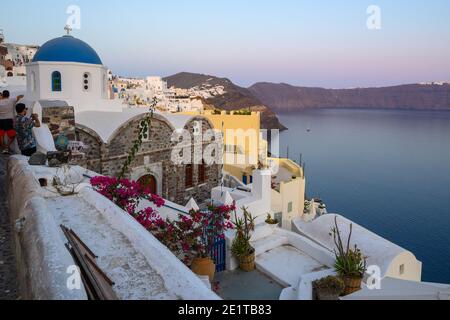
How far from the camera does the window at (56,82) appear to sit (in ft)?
37.0

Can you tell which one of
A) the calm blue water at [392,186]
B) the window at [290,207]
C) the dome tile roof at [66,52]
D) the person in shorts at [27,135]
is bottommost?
the calm blue water at [392,186]

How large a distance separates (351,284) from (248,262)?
1797 mm

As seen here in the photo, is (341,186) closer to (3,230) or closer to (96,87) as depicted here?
(96,87)

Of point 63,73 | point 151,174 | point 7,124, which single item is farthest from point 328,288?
point 63,73

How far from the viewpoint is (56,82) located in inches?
445

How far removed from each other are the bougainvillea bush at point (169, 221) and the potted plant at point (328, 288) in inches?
66.4

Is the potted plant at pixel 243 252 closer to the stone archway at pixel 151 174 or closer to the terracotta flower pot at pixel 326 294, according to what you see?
the terracotta flower pot at pixel 326 294

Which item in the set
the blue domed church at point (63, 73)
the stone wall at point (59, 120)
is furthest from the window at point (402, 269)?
the blue domed church at point (63, 73)

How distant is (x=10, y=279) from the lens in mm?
2584

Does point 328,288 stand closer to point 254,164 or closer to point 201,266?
point 201,266

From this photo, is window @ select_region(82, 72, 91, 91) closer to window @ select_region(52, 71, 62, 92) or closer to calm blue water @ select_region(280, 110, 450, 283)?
window @ select_region(52, 71, 62, 92)

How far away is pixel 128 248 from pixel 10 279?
0.86 meters

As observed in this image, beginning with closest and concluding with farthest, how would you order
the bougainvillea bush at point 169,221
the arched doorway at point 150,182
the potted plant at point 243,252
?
1. the bougainvillea bush at point 169,221
2. the potted plant at point 243,252
3. the arched doorway at point 150,182
